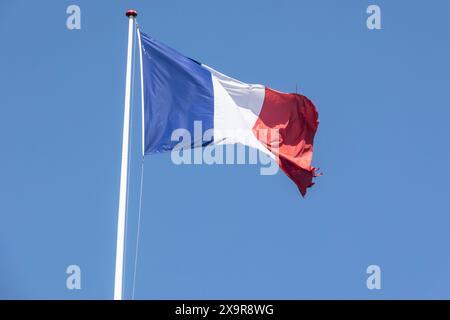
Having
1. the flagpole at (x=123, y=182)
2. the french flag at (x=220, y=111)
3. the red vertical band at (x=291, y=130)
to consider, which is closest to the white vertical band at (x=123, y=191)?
the flagpole at (x=123, y=182)

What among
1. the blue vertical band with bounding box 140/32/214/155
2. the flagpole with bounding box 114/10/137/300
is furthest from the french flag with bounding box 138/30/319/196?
the flagpole with bounding box 114/10/137/300

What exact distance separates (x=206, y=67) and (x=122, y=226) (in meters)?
5.87

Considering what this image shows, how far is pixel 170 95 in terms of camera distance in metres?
22.6

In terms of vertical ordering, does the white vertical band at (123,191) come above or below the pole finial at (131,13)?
below

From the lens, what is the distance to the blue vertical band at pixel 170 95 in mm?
21750

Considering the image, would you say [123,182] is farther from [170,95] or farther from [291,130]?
[291,130]

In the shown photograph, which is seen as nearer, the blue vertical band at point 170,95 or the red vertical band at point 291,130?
the blue vertical band at point 170,95

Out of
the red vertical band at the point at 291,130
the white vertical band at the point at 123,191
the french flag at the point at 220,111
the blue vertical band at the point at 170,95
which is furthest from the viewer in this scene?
the red vertical band at the point at 291,130

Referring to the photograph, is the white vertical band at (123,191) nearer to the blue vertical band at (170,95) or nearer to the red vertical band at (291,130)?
the blue vertical band at (170,95)

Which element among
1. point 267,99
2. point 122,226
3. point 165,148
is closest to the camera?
point 122,226

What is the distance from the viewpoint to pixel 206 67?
23.6 meters
